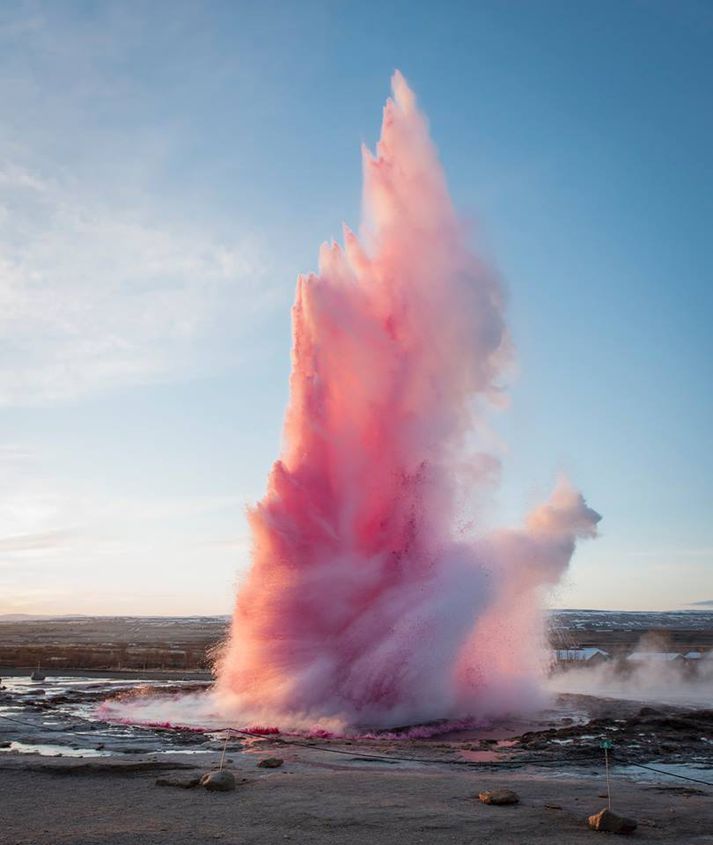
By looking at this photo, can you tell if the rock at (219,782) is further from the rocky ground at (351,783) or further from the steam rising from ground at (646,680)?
the steam rising from ground at (646,680)

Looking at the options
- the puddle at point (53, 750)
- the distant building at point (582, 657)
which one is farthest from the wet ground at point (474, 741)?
the distant building at point (582, 657)

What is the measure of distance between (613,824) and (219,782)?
8.66 m

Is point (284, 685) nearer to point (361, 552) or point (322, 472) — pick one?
point (361, 552)

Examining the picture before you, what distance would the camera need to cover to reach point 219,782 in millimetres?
16828

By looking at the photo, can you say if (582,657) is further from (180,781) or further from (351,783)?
(180,781)

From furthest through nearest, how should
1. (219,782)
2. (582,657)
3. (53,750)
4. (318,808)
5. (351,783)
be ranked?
(582,657) < (53,750) < (351,783) < (219,782) < (318,808)

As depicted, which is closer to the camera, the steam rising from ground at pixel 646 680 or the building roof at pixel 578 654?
the steam rising from ground at pixel 646 680

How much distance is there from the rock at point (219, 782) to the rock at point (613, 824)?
8145 mm

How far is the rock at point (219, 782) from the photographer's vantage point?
55.1ft

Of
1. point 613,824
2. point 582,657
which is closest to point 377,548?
point 613,824

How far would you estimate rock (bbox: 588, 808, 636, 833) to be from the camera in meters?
13.2

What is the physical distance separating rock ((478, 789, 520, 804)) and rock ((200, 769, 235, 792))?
18.8ft

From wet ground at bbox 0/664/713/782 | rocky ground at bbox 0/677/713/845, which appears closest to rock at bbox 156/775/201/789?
rocky ground at bbox 0/677/713/845

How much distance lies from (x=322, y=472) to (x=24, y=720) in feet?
51.5
